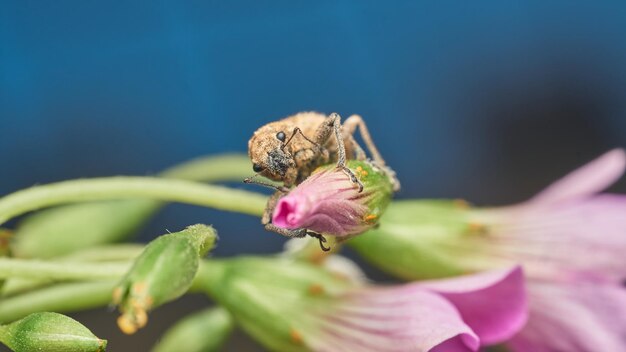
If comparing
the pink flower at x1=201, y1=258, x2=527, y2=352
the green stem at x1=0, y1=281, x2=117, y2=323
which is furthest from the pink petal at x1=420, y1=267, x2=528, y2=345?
the green stem at x1=0, y1=281, x2=117, y2=323

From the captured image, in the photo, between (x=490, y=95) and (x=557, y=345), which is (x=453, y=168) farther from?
(x=557, y=345)

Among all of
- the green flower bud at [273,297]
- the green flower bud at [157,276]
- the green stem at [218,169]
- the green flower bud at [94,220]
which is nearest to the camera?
the green flower bud at [157,276]

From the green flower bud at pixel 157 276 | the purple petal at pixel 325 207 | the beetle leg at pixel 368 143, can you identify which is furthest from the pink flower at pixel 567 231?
the green flower bud at pixel 157 276

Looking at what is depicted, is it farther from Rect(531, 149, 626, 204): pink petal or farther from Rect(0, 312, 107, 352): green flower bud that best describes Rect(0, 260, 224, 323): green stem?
Rect(531, 149, 626, 204): pink petal

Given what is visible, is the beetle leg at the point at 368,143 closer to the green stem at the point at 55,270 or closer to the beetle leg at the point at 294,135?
the beetle leg at the point at 294,135

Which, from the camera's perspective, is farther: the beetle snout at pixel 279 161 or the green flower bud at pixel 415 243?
the green flower bud at pixel 415 243

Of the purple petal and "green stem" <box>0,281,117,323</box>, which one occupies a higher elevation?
the purple petal
